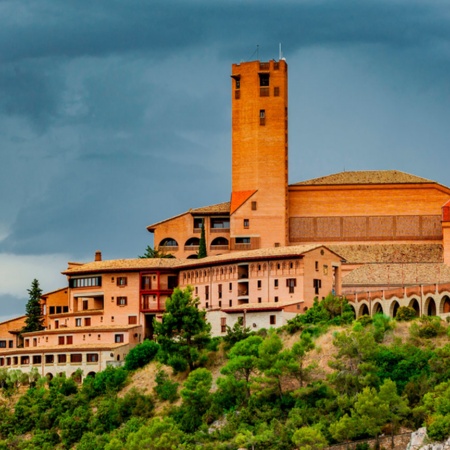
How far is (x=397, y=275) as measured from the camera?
12269cm

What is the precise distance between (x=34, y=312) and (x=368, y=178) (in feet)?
93.6

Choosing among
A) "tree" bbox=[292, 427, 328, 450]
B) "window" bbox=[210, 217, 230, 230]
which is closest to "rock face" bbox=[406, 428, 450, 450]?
"tree" bbox=[292, 427, 328, 450]

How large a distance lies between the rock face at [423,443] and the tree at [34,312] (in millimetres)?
45006

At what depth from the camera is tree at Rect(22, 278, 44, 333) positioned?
439ft

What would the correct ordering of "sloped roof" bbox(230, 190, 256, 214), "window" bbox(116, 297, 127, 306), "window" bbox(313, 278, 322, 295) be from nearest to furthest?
"window" bbox(313, 278, 322, 295) < "window" bbox(116, 297, 127, 306) < "sloped roof" bbox(230, 190, 256, 214)

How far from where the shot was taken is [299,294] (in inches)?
4616

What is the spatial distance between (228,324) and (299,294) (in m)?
5.23

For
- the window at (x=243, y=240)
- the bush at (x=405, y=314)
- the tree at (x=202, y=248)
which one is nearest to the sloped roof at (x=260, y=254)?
the tree at (x=202, y=248)

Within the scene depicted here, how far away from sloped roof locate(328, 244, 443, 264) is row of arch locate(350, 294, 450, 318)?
12385 mm

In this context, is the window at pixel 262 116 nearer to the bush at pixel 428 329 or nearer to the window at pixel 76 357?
the window at pixel 76 357

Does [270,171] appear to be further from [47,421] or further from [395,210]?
[47,421]

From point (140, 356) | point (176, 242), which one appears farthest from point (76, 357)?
point (176, 242)

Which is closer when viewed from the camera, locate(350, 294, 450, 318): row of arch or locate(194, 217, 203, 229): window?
locate(350, 294, 450, 318): row of arch

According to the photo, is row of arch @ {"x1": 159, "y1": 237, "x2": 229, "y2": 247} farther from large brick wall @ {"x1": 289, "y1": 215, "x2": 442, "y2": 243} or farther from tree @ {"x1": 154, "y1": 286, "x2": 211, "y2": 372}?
tree @ {"x1": 154, "y1": 286, "x2": 211, "y2": 372}
